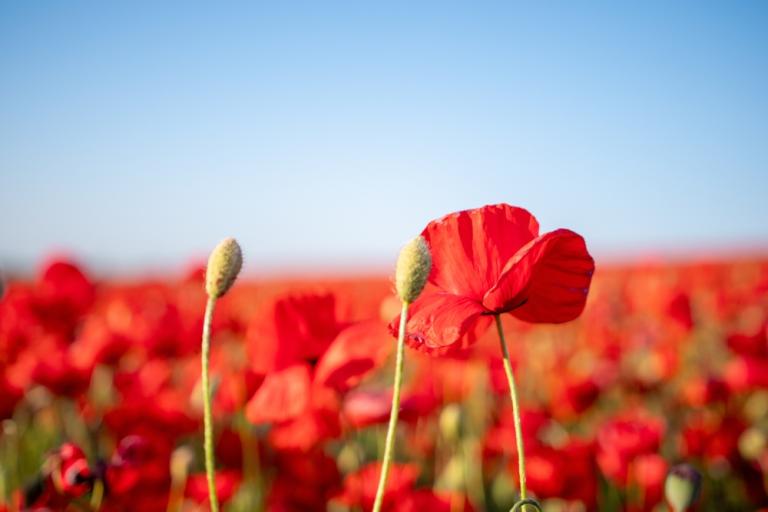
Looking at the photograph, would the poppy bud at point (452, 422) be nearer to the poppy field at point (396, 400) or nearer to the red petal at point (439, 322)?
the poppy field at point (396, 400)

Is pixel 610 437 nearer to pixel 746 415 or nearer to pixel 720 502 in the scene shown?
pixel 720 502

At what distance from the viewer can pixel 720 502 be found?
1850 millimetres

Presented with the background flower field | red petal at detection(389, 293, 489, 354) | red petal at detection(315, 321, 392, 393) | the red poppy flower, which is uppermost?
the red poppy flower

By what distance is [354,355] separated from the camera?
3.11 feet

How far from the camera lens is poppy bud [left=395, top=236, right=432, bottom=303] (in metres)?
0.52

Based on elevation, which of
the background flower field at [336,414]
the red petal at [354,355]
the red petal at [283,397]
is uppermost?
the red petal at [354,355]

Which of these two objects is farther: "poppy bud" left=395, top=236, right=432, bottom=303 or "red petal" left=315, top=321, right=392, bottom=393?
"red petal" left=315, top=321, right=392, bottom=393

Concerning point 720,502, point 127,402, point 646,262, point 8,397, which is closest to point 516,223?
point 127,402

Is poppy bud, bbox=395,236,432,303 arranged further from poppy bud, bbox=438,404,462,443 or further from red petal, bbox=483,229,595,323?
poppy bud, bbox=438,404,462,443

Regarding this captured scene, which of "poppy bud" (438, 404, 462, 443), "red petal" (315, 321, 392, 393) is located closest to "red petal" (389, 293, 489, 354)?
"red petal" (315, 321, 392, 393)

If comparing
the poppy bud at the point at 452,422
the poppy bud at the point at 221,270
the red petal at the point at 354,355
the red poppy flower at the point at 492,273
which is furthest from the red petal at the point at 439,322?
the poppy bud at the point at 452,422

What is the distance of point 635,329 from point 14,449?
106 inches

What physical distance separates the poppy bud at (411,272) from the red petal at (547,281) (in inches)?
4.6

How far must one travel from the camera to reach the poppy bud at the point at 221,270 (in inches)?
22.1
